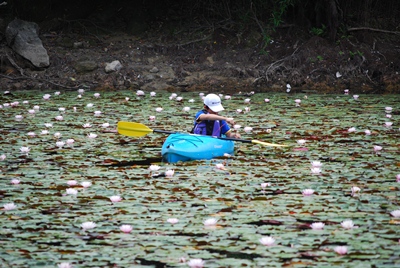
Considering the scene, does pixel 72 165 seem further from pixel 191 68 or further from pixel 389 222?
pixel 191 68

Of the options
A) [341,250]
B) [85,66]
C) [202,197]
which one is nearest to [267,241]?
[341,250]

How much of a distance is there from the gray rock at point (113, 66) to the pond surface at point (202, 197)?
187 inches

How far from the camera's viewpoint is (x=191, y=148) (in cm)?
654

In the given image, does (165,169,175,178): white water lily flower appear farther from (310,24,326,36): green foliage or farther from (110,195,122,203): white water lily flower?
(310,24,326,36): green foliage

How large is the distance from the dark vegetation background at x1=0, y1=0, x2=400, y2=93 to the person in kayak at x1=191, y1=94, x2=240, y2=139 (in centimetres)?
629

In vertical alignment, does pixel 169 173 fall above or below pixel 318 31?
below

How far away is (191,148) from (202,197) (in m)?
1.59

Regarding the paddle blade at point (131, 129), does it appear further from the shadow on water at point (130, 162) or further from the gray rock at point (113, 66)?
the gray rock at point (113, 66)

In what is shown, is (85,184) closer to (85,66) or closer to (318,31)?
(85,66)

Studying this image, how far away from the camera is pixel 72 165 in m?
6.20

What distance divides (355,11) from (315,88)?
258 centimetres

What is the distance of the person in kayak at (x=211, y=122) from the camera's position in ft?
23.3

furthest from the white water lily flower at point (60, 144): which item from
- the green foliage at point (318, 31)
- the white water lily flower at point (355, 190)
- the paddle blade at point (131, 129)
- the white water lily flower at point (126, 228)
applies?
the green foliage at point (318, 31)

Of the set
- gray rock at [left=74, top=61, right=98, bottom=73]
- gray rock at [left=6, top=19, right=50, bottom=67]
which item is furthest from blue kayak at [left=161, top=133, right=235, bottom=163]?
gray rock at [left=6, top=19, right=50, bottom=67]
